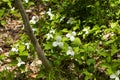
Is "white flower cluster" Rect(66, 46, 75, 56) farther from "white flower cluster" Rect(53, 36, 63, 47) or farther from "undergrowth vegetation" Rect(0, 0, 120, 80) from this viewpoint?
"white flower cluster" Rect(53, 36, 63, 47)

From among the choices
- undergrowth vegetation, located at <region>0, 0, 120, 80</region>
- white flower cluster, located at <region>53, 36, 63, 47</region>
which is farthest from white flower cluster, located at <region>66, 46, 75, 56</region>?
white flower cluster, located at <region>53, 36, 63, 47</region>

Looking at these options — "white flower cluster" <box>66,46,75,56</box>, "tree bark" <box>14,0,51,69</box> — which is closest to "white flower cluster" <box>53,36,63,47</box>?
"white flower cluster" <box>66,46,75,56</box>

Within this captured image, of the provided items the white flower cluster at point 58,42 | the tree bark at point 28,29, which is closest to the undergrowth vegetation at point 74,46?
the white flower cluster at point 58,42

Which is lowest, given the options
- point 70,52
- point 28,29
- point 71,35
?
point 70,52

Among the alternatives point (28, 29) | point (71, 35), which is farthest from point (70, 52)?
point (28, 29)

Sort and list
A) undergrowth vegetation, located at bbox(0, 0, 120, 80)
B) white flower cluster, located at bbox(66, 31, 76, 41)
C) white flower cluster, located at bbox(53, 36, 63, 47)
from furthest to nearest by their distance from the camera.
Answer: white flower cluster, located at bbox(66, 31, 76, 41) < white flower cluster, located at bbox(53, 36, 63, 47) < undergrowth vegetation, located at bbox(0, 0, 120, 80)

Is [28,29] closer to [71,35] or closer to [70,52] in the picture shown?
[70,52]

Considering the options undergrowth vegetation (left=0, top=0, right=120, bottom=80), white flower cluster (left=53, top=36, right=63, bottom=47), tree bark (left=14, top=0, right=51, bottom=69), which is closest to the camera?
tree bark (left=14, top=0, right=51, bottom=69)

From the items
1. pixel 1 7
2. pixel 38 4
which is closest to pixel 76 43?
pixel 38 4

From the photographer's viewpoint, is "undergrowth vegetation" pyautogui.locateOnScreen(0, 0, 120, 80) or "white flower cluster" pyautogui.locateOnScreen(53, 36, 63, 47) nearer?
"undergrowth vegetation" pyautogui.locateOnScreen(0, 0, 120, 80)

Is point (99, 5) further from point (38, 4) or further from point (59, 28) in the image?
point (38, 4)

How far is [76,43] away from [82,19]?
83cm

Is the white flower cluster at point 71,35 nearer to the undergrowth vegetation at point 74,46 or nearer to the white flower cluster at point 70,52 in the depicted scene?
the undergrowth vegetation at point 74,46

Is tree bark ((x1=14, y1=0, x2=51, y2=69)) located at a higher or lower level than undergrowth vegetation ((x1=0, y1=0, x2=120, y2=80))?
higher
